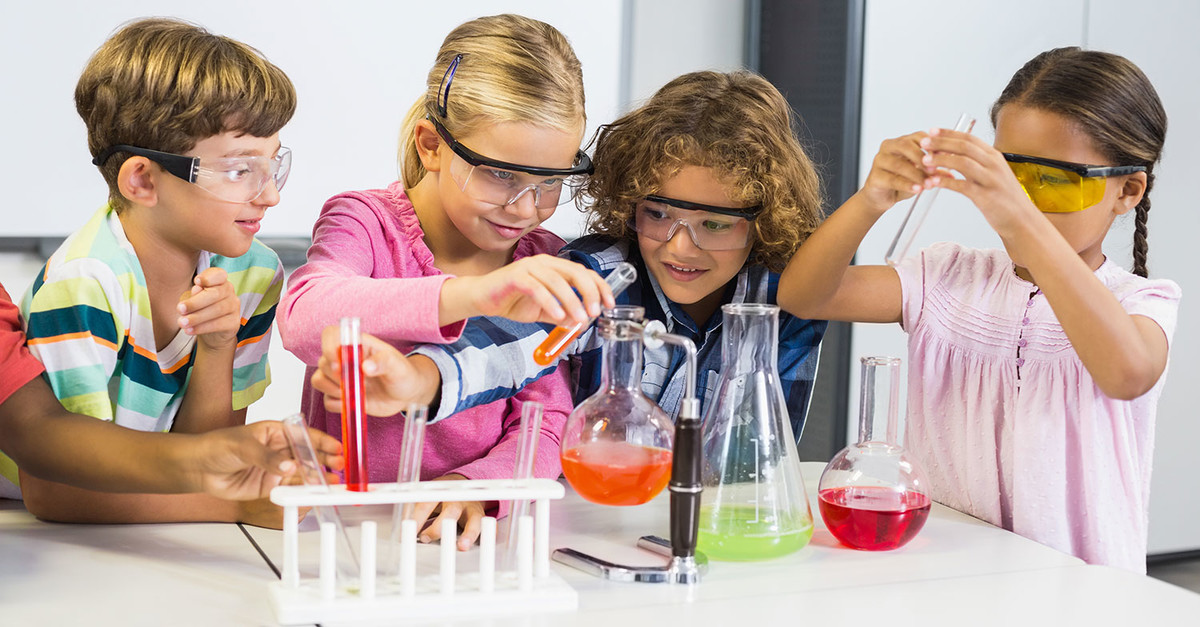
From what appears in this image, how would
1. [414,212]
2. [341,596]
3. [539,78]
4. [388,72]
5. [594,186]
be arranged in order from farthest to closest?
1. [388,72]
2. [594,186]
3. [414,212]
4. [539,78]
5. [341,596]

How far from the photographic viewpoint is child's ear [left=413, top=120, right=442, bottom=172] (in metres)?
1.59

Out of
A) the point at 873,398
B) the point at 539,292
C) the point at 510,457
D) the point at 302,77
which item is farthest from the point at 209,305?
→ the point at 302,77

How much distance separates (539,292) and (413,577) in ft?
1.01

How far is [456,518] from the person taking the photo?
1.24m

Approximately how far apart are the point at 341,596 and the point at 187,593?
17 cm

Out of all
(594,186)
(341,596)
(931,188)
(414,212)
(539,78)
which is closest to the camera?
(341,596)

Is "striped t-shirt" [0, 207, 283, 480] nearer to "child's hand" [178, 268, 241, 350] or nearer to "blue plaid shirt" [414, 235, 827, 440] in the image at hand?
"child's hand" [178, 268, 241, 350]

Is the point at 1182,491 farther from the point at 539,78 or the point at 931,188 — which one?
the point at 539,78

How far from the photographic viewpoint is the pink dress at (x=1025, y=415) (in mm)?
1542

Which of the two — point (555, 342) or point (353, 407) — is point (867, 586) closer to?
point (555, 342)

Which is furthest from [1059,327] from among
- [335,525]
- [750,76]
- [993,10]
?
[993,10]

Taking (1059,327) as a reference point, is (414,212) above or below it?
above

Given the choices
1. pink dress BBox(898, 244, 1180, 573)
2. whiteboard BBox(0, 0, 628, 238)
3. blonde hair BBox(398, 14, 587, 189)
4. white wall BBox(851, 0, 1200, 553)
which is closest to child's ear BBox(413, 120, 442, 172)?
blonde hair BBox(398, 14, 587, 189)

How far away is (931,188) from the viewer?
53.8 inches
